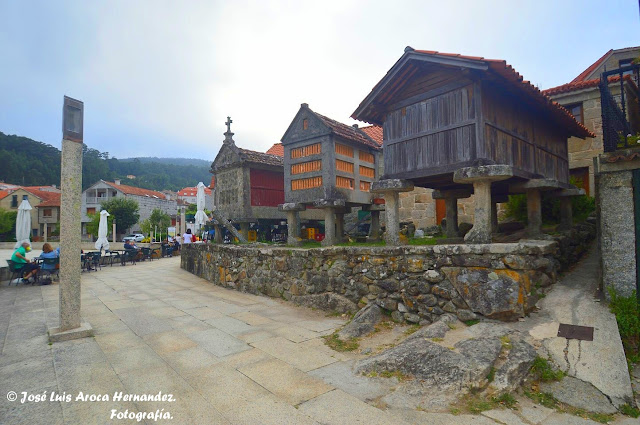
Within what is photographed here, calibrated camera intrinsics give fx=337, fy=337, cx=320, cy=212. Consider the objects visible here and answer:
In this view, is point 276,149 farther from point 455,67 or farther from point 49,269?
point 455,67

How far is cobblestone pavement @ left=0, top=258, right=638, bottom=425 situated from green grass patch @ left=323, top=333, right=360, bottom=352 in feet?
0.56

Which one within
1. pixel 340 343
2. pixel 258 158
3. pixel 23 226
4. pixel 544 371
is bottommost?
pixel 340 343

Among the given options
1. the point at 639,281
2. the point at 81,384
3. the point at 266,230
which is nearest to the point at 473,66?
the point at 639,281

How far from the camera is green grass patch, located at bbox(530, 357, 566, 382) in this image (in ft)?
11.9

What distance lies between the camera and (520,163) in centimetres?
686

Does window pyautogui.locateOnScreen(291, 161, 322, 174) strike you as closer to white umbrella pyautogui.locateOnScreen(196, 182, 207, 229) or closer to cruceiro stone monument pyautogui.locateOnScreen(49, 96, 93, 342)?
cruceiro stone monument pyautogui.locateOnScreen(49, 96, 93, 342)

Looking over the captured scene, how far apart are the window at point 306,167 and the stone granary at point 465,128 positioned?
1618 mm

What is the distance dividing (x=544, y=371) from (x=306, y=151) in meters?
6.73

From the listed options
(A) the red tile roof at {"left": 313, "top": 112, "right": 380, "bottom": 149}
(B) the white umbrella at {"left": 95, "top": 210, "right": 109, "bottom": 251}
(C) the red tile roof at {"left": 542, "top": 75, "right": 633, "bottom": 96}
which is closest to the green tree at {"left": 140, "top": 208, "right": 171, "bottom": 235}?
(B) the white umbrella at {"left": 95, "top": 210, "right": 109, "bottom": 251}

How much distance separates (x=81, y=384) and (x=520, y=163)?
7.95 metres

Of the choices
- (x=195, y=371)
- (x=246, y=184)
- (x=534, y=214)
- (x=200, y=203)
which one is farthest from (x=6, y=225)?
(x=534, y=214)

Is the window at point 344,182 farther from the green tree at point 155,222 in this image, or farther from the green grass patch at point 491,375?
the green tree at point 155,222

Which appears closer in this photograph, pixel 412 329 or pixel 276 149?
pixel 412 329

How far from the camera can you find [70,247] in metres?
5.37
